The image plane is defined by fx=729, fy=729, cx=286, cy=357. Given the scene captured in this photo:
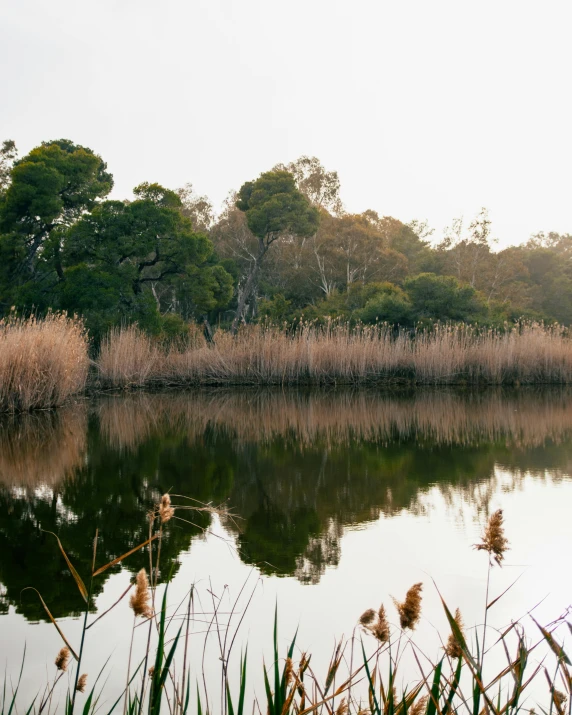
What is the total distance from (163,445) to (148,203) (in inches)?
382

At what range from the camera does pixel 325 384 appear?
1466cm

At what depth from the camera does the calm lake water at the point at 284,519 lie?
8.54 feet

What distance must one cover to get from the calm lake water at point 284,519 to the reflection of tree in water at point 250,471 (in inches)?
0.8

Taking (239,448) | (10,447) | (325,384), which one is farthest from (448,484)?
(325,384)

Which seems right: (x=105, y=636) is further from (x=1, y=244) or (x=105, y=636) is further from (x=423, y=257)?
(x=423, y=257)

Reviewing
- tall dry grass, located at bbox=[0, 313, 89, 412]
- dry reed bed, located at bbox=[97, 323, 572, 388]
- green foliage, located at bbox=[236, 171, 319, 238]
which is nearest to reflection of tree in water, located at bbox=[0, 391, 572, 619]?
tall dry grass, located at bbox=[0, 313, 89, 412]

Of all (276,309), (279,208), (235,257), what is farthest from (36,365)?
(235,257)

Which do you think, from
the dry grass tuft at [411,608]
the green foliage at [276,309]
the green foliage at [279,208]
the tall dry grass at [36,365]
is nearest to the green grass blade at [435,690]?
the dry grass tuft at [411,608]

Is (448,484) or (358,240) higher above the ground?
(358,240)

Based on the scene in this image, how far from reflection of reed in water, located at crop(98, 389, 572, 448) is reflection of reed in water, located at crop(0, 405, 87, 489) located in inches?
15.9

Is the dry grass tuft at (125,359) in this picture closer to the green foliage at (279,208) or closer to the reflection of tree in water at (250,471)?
the reflection of tree in water at (250,471)

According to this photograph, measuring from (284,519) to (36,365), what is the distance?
238 inches

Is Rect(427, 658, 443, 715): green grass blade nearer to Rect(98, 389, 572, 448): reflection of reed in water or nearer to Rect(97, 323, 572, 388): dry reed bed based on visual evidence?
Rect(98, 389, 572, 448): reflection of reed in water

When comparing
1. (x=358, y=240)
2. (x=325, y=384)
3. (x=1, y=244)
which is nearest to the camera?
(x=325, y=384)
